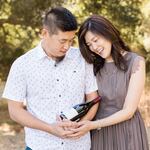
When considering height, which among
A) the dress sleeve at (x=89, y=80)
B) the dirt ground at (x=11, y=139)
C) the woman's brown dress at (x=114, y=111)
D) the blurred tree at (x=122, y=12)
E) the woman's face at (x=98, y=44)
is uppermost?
the woman's face at (x=98, y=44)

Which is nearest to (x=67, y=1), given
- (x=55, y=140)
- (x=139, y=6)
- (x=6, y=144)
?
(x=139, y=6)

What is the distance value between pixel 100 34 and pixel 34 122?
1.63 ft

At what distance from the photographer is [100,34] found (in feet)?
7.09

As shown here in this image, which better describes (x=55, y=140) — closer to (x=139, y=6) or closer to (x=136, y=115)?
(x=136, y=115)

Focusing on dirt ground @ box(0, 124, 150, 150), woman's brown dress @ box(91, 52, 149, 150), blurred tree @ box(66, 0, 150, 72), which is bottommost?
dirt ground @ box(0, 124, 150, 150)

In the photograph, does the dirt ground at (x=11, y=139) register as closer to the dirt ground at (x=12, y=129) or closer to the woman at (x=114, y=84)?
the dirt ground at (x=12, y=129)

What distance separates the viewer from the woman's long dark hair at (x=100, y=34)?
85.3 inches

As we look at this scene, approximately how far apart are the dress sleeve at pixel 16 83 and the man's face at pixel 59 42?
0.15 meters

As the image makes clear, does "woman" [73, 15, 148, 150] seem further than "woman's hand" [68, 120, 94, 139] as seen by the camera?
Yes

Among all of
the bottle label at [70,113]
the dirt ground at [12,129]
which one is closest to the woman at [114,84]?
the bottle label at [70,113]

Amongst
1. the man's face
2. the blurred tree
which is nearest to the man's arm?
the man's face

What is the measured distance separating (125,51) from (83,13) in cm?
268

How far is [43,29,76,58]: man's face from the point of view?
79.8 inches

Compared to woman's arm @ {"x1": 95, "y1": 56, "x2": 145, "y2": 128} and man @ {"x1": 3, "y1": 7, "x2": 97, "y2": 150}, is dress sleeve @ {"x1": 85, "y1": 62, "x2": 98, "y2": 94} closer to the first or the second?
man @ {"x1": 3, "y1": 7, "x2": 97, "y2": 150}
